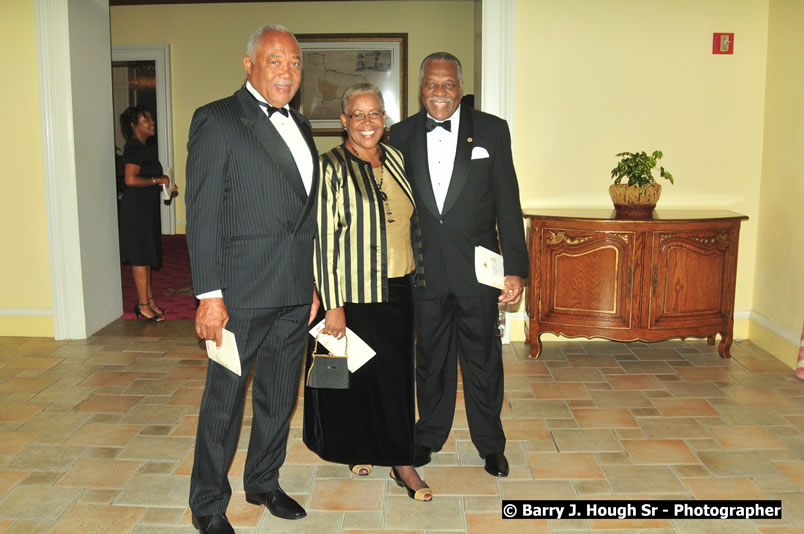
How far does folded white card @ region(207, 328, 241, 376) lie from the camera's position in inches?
102

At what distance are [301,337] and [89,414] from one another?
1819mm

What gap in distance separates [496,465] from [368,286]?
109cm

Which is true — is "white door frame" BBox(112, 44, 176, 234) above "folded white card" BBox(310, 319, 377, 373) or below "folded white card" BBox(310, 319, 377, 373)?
above

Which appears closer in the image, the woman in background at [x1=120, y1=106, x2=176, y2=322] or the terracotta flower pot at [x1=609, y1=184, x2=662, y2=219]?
the terracotta flower pot at [x1=609, y1=184, x2=662, y2=219]

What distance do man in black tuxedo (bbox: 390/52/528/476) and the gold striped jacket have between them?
361 mm

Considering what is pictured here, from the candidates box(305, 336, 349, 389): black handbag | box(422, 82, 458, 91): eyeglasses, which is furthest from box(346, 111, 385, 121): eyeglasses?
box(305, 336, 349, 389): black handbag

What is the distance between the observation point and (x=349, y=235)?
280cm

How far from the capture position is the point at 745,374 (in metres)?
4.77

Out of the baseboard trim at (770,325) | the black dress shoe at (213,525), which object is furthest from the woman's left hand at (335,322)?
the baseboard trim at (770,325)

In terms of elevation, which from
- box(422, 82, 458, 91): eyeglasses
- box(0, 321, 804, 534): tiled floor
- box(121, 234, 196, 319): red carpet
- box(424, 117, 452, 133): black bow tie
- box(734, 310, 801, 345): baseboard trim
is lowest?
box(0, 321, 804, 534): tiled floor

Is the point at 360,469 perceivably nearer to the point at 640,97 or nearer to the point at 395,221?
the point at 395,221

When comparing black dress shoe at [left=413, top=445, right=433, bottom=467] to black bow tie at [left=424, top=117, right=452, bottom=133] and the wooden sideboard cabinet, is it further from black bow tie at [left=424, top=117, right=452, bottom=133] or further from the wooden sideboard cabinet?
the wooden sideboard cabinet

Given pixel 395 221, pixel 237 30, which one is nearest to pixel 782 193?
pixel 395 221

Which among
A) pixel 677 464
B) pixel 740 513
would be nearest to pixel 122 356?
pixel 677 464
